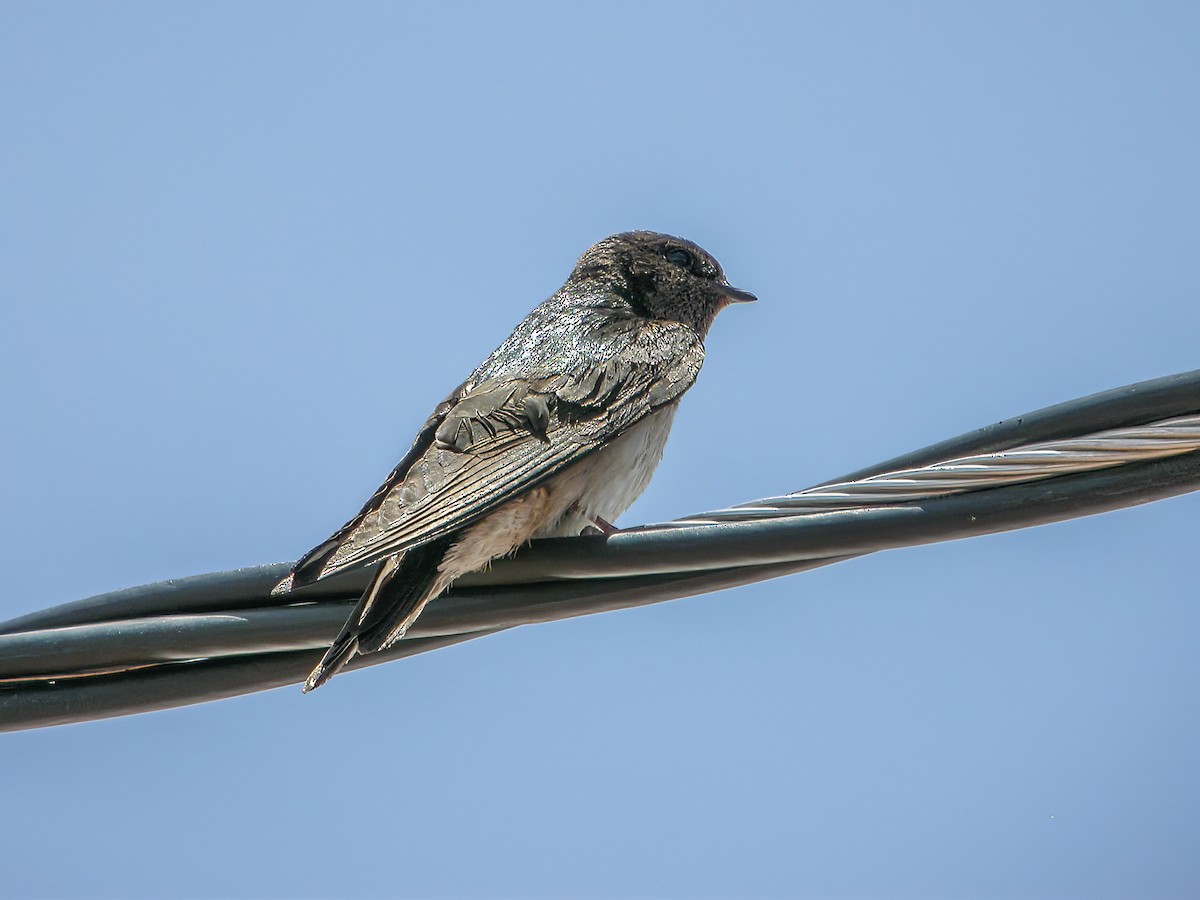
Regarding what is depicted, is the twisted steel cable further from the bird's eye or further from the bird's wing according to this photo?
the bird's eye

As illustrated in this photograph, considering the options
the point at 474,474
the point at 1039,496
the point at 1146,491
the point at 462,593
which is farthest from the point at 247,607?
the point at 1146,491

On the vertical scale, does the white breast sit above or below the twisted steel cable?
above

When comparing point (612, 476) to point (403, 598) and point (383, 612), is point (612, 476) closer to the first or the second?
point (403, 598)

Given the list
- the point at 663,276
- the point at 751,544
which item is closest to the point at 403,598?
the point at 751,544

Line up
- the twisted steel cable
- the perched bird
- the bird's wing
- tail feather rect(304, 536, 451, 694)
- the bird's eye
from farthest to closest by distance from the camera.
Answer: the bird's eye < the bird's wing < the perched bird < tail feather rect(304, 536, 451, 694) < the twisted steel cable

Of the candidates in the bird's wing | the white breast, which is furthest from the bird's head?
the white breast
